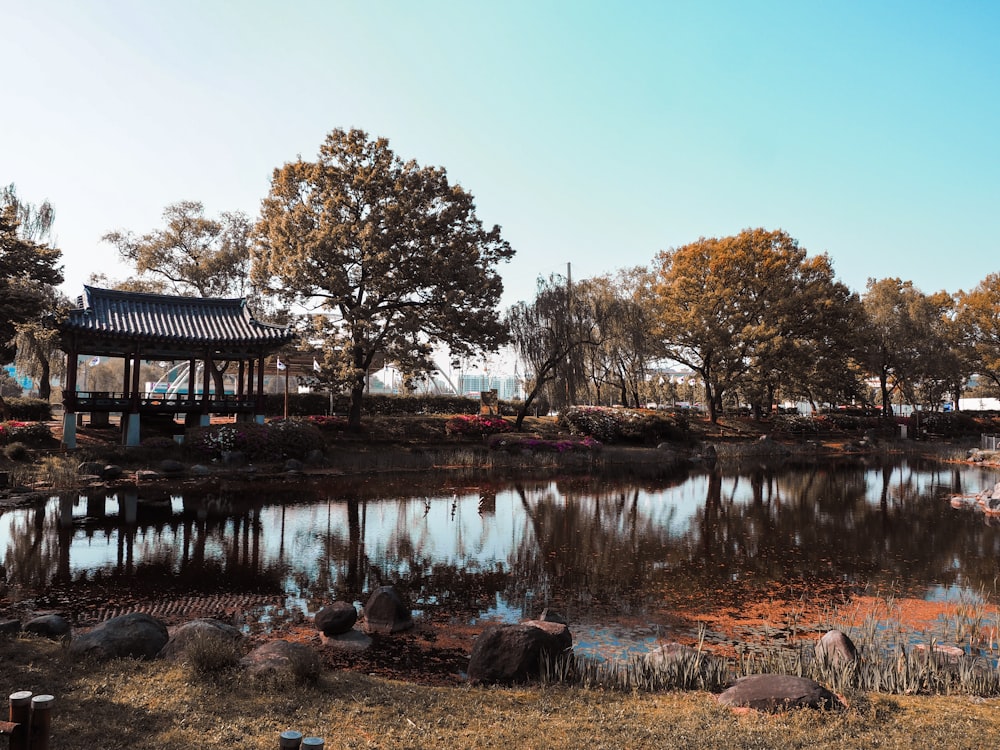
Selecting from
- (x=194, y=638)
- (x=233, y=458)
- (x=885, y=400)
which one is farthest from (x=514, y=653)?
(x=885, y=400)

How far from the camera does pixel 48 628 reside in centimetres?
632

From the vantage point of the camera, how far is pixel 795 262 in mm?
38688

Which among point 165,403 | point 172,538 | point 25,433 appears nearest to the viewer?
point 172,538

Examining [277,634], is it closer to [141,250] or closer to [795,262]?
[141,250]

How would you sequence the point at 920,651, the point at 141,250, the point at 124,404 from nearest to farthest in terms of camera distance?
the point at 920,651 < the point at 124,404 < the point at 141,250

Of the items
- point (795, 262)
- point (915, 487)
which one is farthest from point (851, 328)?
point (915, 487)

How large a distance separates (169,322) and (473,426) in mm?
12844

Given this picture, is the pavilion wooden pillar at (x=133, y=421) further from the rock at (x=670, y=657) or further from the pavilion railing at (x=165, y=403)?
the rock at (x=670, y=657)

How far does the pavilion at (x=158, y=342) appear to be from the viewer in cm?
2273

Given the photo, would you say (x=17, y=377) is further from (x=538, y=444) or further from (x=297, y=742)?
(x=297, y=742)

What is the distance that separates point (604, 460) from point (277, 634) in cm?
2131

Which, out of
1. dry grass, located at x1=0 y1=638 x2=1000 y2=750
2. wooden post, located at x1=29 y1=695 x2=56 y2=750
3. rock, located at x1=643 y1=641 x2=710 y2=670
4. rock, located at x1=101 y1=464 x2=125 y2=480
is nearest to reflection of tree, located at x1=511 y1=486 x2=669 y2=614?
rock, located at x1=643 y1=641 x2=710 y2=670

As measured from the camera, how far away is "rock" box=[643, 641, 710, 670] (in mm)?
5766

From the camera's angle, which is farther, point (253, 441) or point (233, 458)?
point (253, 441)
